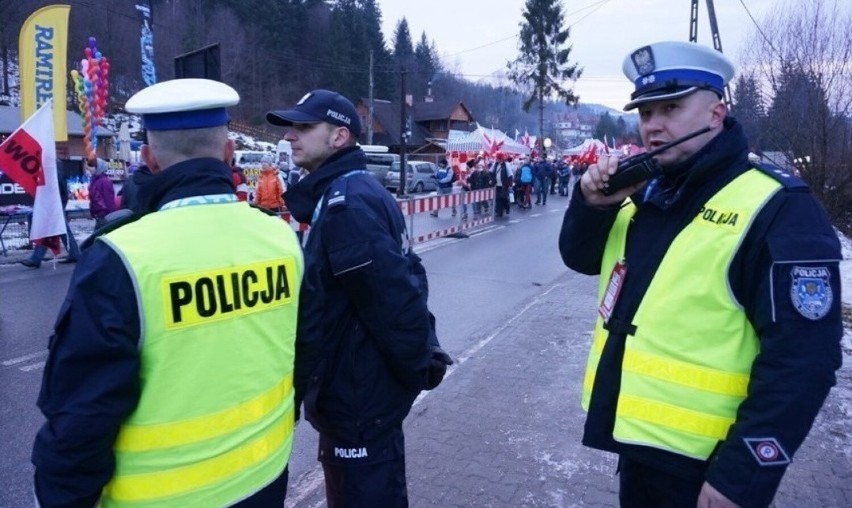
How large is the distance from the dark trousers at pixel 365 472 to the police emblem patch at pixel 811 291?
1.53 meters

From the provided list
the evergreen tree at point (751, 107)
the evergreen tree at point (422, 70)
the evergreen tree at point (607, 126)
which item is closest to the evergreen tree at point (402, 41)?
the evergreen tree at point (422, 70)

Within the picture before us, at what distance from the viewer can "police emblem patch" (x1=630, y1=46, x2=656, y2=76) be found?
2.07 m

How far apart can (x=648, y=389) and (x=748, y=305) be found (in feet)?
1.24

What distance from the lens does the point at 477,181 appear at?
20891mm

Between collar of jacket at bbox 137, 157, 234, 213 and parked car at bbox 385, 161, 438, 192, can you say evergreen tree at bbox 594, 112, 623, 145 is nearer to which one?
parked car at bbox 385, 161, 438, 192

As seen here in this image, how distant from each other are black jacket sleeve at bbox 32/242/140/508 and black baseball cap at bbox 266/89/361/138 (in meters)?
1.30

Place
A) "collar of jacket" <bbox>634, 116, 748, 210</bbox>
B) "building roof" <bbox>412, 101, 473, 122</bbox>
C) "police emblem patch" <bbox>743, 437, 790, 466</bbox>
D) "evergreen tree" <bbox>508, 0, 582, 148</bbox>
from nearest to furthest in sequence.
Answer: "police emblem patch" <bbox>743, 437, 790, 466</bbox> < "collar of jacket" <bbox>634, 116, 748, 210</bbox> < "evergreen tree" <bbox>508, 0, 582, 148</bbox> < "building roof" <bbox>412, 101, 473, 122</bbox>

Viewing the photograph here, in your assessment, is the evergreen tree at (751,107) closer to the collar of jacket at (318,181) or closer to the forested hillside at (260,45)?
the collar of jacket at (318,181)

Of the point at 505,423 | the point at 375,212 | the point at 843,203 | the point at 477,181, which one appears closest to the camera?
the point at 375,212

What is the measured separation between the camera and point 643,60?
212 cm

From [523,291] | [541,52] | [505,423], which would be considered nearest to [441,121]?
[541,52]

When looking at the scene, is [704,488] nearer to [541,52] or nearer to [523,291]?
[523,291]

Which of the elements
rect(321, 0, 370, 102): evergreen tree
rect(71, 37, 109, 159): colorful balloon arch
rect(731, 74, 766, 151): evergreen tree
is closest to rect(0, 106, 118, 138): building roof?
rect(71, 37, 109, 159): colorful balloon arch

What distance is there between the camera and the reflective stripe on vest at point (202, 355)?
5.28ft
